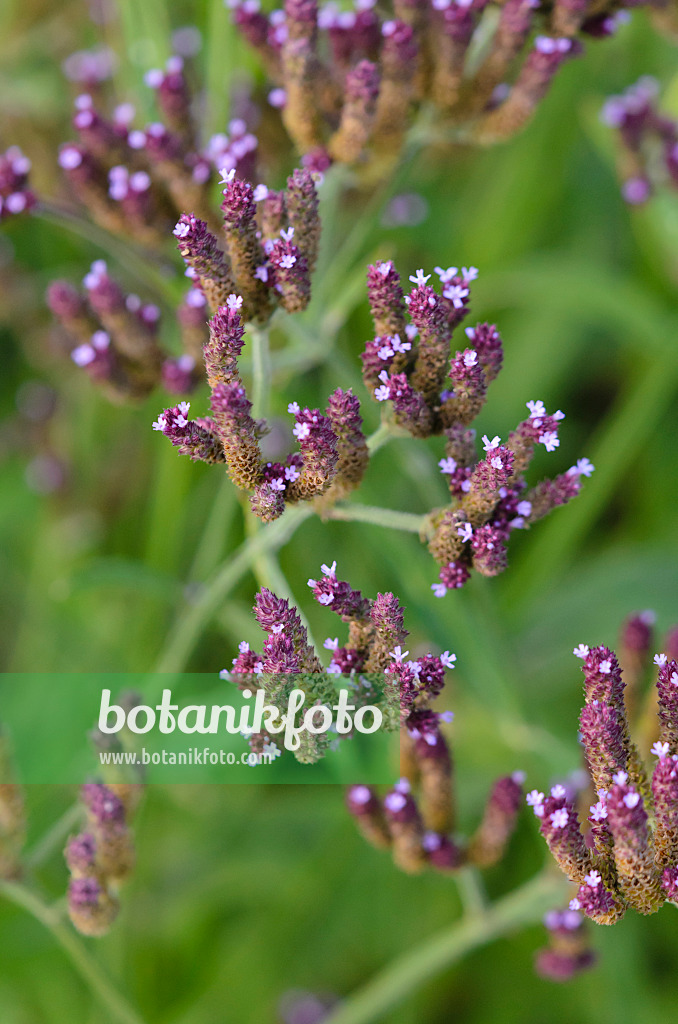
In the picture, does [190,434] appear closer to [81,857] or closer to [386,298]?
[386,298]

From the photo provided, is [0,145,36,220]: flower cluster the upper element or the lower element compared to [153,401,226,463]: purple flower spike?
upper

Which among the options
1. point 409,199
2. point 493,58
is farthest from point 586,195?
point 493,58

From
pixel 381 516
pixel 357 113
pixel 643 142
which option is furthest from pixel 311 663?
pixel 643 142

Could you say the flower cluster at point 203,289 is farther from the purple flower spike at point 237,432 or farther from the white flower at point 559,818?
the white flower at point 559,818

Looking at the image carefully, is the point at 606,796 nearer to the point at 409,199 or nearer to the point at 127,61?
the point at 409,199

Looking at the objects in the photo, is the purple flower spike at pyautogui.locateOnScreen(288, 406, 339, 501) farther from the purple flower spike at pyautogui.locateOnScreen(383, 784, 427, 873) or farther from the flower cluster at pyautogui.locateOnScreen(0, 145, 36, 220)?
the flower cluster at pyautogui.locateOnScreen(0, 145, 36, 220)

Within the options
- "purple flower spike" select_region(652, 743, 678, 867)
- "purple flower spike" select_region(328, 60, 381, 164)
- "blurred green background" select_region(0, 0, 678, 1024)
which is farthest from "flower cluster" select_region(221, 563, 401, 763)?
"purple flower spike" select_region(328, 60, 381, 164)

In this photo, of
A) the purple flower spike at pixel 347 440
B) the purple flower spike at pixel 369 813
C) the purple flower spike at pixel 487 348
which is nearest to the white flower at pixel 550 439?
the purple flower spike at pixel 487 348
